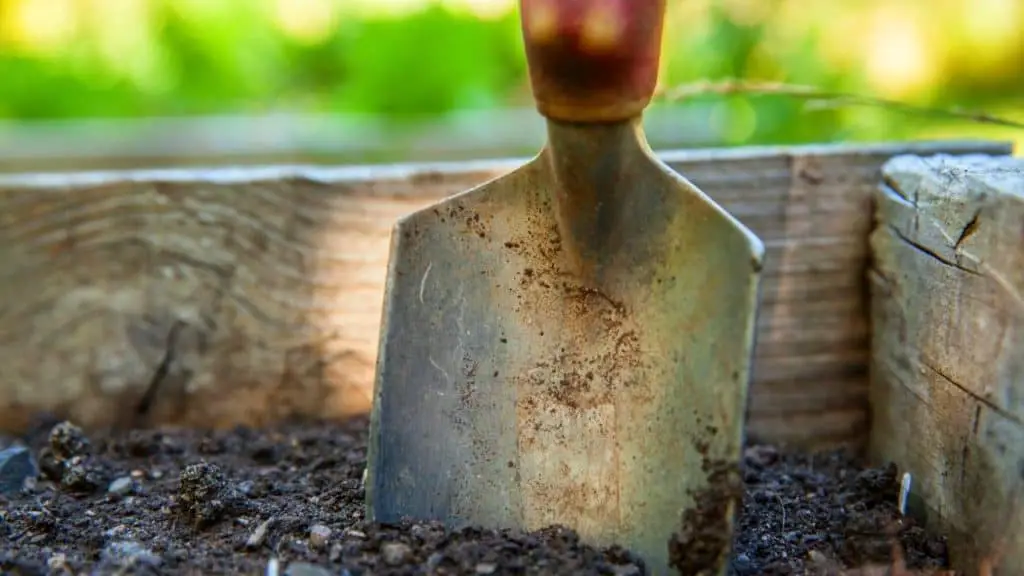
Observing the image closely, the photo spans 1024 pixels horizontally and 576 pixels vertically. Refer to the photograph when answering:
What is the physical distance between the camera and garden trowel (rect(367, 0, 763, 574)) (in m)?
1.21

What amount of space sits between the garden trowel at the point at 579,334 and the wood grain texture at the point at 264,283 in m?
0.34

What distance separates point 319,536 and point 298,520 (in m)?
0.07

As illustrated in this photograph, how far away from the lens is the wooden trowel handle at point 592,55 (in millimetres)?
1187

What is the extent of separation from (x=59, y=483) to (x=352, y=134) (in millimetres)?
1762

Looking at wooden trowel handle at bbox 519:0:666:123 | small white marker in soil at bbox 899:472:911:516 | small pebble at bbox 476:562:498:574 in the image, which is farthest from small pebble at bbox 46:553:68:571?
small white marker in soil at bbox 899:472:911:516

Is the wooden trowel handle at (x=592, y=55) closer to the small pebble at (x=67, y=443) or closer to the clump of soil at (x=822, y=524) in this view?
the clump of soil at (x=822, y=524)

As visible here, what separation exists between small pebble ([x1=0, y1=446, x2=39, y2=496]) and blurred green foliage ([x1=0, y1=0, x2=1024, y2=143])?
1908mm

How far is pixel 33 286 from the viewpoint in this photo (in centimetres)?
169

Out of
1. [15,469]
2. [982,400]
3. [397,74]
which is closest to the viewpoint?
[982,400]

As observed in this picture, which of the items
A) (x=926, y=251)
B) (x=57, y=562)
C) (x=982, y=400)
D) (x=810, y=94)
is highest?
(x=810, y=94)

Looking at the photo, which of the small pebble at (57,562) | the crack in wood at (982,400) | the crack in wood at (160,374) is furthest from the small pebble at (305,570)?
the crack in wood at (982,400)

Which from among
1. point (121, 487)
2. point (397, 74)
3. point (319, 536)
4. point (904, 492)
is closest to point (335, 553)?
point (319, 536)

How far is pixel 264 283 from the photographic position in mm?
1700

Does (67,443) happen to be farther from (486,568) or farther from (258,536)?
(486,568)
